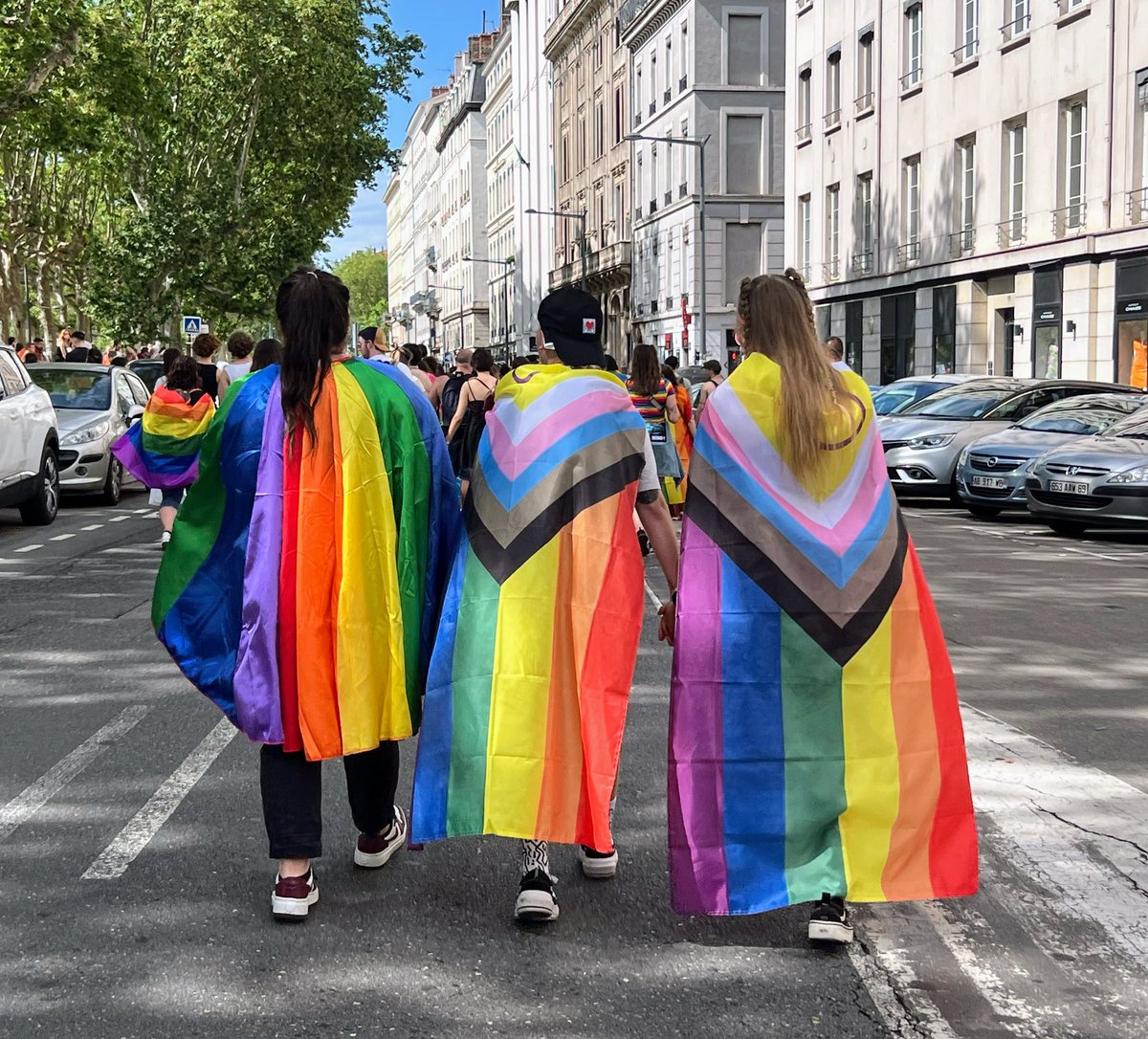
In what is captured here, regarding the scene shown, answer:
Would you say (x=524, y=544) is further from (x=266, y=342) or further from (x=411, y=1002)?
(x=266, y=342)

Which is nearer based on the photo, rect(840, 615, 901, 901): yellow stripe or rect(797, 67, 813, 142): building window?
rect(840, 615, 901, 901): yellow stripe

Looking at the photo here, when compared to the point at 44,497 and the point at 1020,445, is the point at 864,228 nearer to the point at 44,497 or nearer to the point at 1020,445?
the point at 1020,445

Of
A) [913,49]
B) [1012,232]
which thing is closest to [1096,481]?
[1012,232]

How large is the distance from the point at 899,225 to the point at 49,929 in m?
35.5

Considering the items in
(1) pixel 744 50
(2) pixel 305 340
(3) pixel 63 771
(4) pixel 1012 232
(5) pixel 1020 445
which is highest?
(1) pixel 744 50

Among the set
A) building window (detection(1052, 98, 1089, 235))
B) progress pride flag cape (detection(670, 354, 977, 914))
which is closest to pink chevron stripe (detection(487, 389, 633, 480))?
progress pride flag cape (detection(670, 354, 977, 914))

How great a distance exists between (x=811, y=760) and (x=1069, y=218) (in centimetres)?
2730

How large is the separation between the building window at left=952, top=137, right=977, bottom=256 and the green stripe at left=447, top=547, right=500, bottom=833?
102ft

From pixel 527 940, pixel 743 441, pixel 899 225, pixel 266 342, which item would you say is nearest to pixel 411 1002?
pixel 527 940

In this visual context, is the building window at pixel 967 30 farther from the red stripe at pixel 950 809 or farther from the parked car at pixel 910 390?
the red stripe at pixel 950 809

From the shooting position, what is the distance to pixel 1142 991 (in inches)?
150

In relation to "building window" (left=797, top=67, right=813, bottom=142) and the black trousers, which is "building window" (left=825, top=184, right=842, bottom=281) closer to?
"building window" (left=797, top=67, right=813, bottom=142)

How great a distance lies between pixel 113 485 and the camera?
19.5m

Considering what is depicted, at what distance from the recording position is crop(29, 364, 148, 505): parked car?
1889 cm
